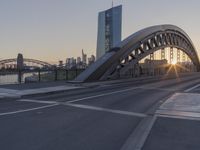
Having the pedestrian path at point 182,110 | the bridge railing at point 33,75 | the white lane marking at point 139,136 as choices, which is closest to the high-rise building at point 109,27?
the bridge railing at point 33,75

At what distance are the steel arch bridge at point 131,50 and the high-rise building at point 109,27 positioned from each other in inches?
349

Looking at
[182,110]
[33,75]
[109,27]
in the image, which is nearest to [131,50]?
[33,75]

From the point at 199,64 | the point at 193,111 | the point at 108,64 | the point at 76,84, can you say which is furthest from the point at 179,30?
the point at 193,111

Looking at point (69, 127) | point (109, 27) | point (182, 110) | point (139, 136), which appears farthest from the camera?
point (109, 27)

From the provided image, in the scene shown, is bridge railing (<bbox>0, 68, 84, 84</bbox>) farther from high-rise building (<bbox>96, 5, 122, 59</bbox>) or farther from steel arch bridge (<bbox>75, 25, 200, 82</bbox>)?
high-rise building (<bbox>96, 5, 122, 59</bbox>)

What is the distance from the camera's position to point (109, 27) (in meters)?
61.0

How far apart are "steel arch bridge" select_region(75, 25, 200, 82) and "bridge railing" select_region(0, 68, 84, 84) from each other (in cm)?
273

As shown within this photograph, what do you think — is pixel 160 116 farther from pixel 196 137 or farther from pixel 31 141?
pixel 31 141

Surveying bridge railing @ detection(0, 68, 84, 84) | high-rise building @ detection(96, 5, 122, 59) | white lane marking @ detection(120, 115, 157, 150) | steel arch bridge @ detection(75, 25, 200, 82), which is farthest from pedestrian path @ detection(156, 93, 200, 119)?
high-rise building @ detection(96, 5, 122, 59)

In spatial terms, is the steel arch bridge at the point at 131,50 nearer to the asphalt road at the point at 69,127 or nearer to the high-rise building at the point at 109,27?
the high-rise building at the point at 109,27

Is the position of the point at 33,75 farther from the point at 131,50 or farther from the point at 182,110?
the point at 182,110

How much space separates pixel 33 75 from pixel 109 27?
30151 mm

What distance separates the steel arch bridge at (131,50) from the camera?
34094 millimetres

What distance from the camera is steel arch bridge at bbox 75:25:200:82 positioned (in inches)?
1342
